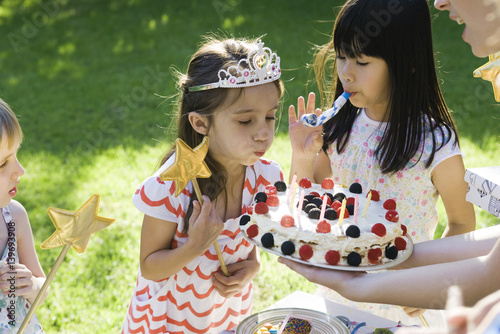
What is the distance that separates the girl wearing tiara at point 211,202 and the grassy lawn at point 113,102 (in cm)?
129

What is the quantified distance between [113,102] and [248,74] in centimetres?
529

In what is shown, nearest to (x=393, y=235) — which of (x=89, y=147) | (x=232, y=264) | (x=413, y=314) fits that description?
(x=413, y=314)

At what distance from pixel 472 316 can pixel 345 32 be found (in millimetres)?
1727

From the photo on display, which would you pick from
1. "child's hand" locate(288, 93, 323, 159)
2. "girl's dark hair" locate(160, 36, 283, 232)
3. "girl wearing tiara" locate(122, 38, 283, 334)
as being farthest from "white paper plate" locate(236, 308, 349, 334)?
"child's hand" locate(288, 93, 323, 159)

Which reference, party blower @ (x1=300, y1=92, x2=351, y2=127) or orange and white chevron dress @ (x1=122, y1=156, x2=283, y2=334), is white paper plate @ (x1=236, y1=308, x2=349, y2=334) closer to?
orange and white chevron dress @ (x1=122, y1=156, x2=283, y2=334)

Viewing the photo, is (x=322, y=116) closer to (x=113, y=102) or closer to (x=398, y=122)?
(x=398, y=122)

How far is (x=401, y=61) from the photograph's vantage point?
2.33 metres

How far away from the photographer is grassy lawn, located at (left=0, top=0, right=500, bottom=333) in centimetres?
392

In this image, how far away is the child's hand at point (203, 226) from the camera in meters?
1.99

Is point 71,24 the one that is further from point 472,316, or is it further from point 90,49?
point 472,316

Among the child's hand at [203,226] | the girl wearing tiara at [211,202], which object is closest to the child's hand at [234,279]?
the girl wearing tiara at [211,202]

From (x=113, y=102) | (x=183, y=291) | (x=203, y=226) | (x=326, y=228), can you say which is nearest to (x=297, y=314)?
(x=326, y=228)

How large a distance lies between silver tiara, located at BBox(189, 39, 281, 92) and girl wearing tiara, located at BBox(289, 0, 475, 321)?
33 centimetres

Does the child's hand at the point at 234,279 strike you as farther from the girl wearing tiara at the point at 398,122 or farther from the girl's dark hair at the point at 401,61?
the girl's dark hair at the point at 401,61
